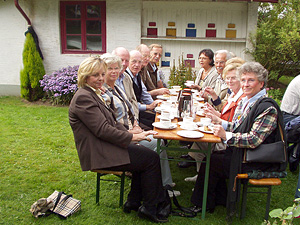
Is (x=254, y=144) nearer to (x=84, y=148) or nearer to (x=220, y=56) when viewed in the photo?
(x=84, y=148)

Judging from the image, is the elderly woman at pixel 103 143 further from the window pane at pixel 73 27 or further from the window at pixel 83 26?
the window pane at pixel 73 27

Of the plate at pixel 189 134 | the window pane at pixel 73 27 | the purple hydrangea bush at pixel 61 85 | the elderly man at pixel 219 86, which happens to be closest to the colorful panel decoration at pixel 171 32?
the window pane at pixel 73 27

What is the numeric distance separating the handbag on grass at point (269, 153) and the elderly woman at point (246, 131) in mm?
51

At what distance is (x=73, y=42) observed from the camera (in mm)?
9398

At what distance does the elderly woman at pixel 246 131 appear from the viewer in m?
2.88

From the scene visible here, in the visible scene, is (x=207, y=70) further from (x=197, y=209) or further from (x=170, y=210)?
(x=170, y=210)

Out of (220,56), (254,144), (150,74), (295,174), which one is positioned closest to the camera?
(254,144)

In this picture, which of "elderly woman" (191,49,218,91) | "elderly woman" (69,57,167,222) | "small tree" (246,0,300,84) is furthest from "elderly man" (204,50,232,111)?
"small tree" (246,0,300,84)

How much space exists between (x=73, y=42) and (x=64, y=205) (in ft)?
22.9

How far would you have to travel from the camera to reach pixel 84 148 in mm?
2941

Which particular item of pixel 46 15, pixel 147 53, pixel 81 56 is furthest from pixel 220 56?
pixel 46 15

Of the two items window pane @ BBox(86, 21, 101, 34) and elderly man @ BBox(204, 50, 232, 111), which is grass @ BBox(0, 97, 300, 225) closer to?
elderly man @ BBox(204, 50, 232, 111)

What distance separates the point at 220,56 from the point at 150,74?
1536 mm

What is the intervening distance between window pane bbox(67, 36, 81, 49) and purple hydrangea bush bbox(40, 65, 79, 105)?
0.83 metres
